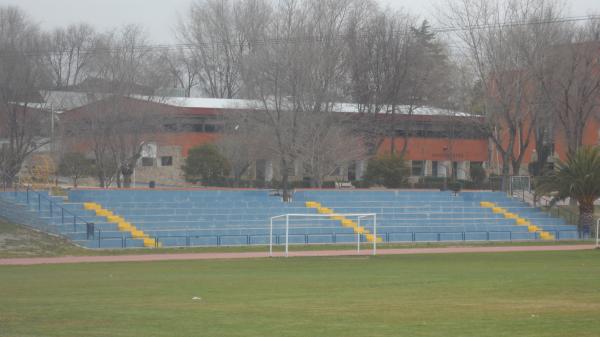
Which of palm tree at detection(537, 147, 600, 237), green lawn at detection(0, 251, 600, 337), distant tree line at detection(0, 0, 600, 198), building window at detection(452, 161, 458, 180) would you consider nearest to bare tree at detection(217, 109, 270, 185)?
distant tree line at detection(0, 0, 600, 198)

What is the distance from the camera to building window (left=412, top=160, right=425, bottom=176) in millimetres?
89044

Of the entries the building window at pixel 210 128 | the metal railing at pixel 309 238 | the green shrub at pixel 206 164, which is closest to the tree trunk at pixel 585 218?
the metal railing at pixel 309 238

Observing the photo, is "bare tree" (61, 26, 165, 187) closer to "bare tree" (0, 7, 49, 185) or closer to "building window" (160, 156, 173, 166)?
"bare tree" (0, 7, 49, 185)

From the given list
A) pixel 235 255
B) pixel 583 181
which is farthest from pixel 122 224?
pixel 583 181

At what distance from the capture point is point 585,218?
5653cm

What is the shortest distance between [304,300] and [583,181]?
1576 inches

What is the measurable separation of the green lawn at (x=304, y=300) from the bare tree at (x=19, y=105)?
26.0m

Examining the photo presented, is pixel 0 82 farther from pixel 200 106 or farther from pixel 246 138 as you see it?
pixel 200 106

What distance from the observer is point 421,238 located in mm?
51969

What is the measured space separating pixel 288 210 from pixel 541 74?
21.0m

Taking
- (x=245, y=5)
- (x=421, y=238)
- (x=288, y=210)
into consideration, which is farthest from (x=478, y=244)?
(x=245, y=5)

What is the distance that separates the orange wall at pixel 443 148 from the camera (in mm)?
87619

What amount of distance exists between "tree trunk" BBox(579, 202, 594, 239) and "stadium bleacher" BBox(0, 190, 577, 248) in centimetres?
59

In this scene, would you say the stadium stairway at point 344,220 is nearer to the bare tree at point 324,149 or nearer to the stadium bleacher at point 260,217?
the stadium bleacher at point 260,217
